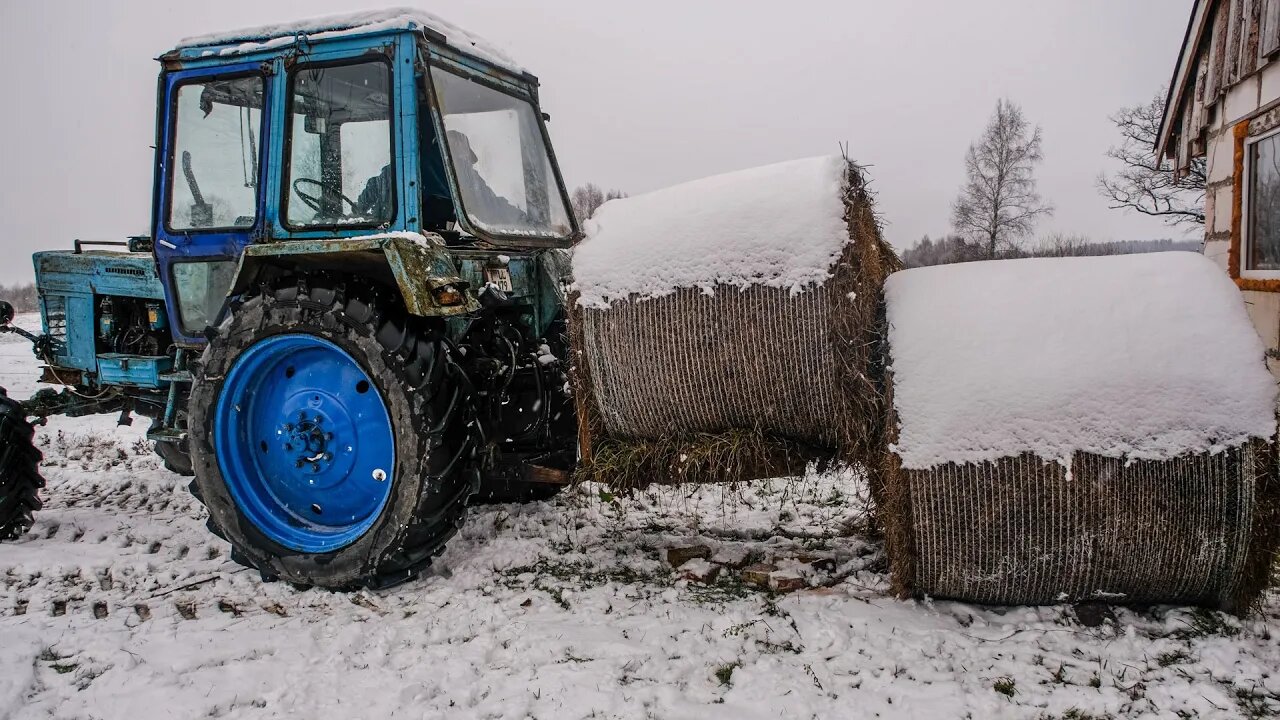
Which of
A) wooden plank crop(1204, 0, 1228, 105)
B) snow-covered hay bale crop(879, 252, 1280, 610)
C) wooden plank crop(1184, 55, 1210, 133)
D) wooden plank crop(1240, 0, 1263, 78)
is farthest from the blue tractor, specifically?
wooden plank crop(1184, 55, 1210, 133)

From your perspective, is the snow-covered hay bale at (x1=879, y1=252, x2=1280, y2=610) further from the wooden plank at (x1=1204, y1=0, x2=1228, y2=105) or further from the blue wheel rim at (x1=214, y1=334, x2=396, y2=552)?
the wooden plank at (x1=1204, y1=0, x2=1228, y2=105)

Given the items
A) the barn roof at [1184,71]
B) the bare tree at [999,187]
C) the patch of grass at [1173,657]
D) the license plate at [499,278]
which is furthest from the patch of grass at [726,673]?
the bare tree at [999,187]

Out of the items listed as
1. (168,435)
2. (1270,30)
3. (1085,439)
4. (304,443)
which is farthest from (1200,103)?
(168,435)

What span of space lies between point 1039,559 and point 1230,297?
3.49ft

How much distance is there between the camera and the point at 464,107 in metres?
3.72

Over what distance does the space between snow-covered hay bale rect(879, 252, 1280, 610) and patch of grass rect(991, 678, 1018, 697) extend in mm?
443

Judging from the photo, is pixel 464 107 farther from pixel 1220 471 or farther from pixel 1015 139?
pixel 1015 139

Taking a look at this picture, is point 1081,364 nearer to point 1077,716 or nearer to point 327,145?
point 1077,716

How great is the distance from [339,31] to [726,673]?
120 inches

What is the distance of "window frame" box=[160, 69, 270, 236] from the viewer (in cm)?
357

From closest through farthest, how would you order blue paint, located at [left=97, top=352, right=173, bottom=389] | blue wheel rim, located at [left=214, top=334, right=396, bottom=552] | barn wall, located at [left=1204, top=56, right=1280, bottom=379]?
blue wheel rim, located at [left=214, top=334, right=396, bottom=552]
blue paint, located at [left=97, top=352, right=173, bottom=389]
barn wall, located at [left=1204, top=56, right=1280, bottom=379]

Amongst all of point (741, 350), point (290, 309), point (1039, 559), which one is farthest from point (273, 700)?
point (1039, 559)

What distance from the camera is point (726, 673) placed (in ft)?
7.88

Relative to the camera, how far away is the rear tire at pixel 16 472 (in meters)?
3.95
